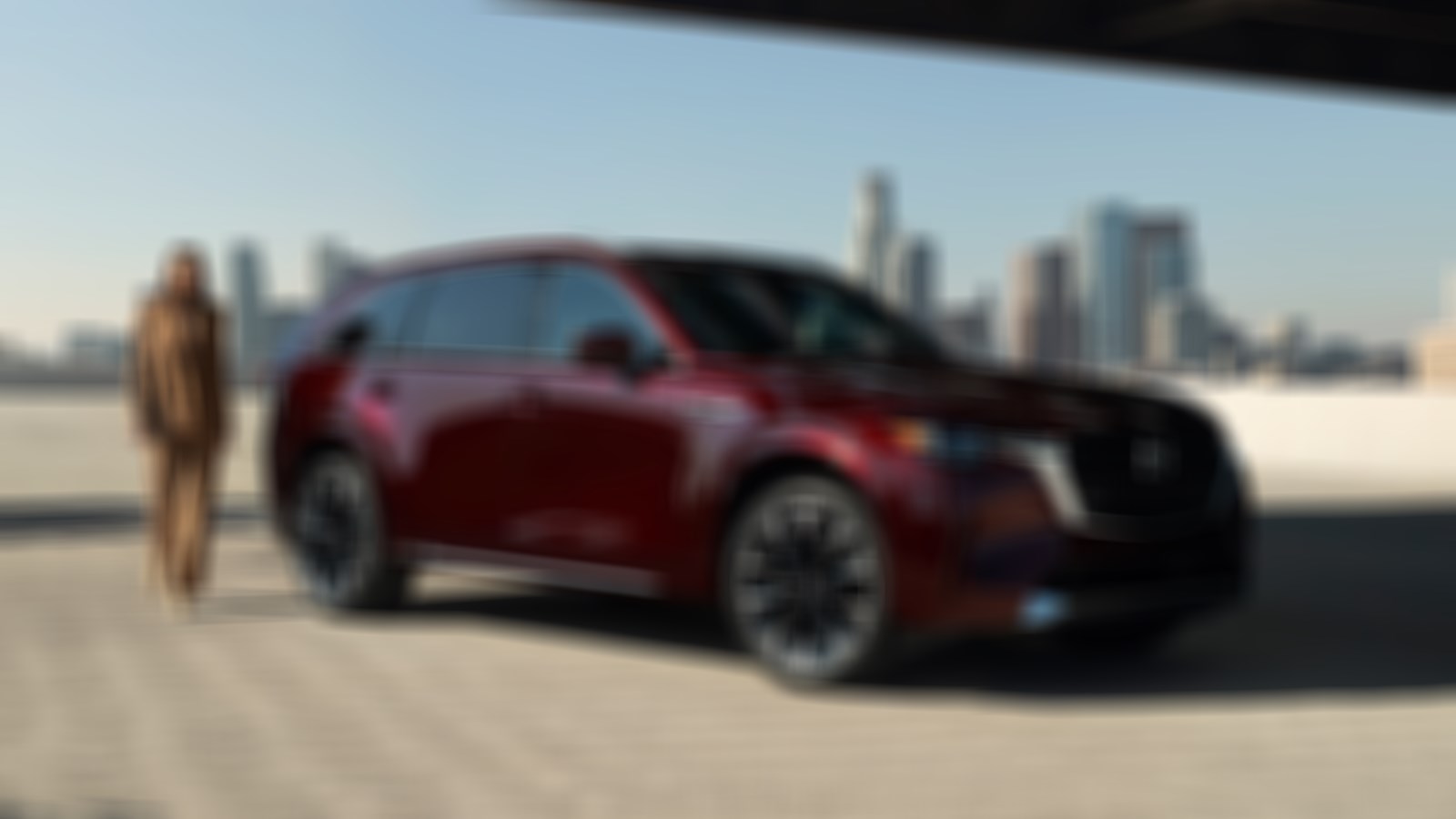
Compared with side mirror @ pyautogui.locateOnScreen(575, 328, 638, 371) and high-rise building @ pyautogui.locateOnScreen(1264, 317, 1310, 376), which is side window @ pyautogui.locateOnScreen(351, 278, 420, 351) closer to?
side mirror @ pyautogui.locateOnScreen(575, 328, 638, 371)

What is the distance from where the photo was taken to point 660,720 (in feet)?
20.2

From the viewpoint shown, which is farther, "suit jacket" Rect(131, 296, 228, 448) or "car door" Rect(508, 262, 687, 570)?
"suit jacket" Rect(131, 296, 228, 448)

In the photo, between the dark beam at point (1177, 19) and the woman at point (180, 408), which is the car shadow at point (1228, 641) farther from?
the dark beam at point (1177, 19)

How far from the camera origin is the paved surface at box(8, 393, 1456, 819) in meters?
5.02

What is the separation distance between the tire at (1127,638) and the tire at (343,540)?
10.4 feet

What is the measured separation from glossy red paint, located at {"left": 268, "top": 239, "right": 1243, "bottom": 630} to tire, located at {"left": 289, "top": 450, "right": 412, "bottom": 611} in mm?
127

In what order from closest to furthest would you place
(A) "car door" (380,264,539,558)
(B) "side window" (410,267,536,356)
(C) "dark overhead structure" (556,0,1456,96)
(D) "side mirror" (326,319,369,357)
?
1. (A) "car door" (380,264,539,558)
2. (B) "side window" (410,267,536,356)
3. (D) "side mirror" (326,319,369,357)
4. (C) "dark overhead structure" (556,0,1456,96)

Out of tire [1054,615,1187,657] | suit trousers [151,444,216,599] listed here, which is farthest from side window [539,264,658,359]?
tire [1054,615,1187,657]

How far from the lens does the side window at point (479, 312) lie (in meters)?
8.09

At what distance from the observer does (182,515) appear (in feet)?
29.2

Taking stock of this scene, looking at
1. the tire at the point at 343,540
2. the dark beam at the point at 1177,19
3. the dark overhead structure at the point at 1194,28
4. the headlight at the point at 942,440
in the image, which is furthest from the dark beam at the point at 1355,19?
the headlight at the point at 942,440

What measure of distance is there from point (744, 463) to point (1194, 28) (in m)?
12.6

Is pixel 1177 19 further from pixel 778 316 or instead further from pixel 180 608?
pixel 180 608

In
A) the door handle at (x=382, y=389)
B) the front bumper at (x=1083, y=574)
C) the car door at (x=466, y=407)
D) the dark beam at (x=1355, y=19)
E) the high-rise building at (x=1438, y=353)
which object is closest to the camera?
the front bumper at (x=1083, y=574)
